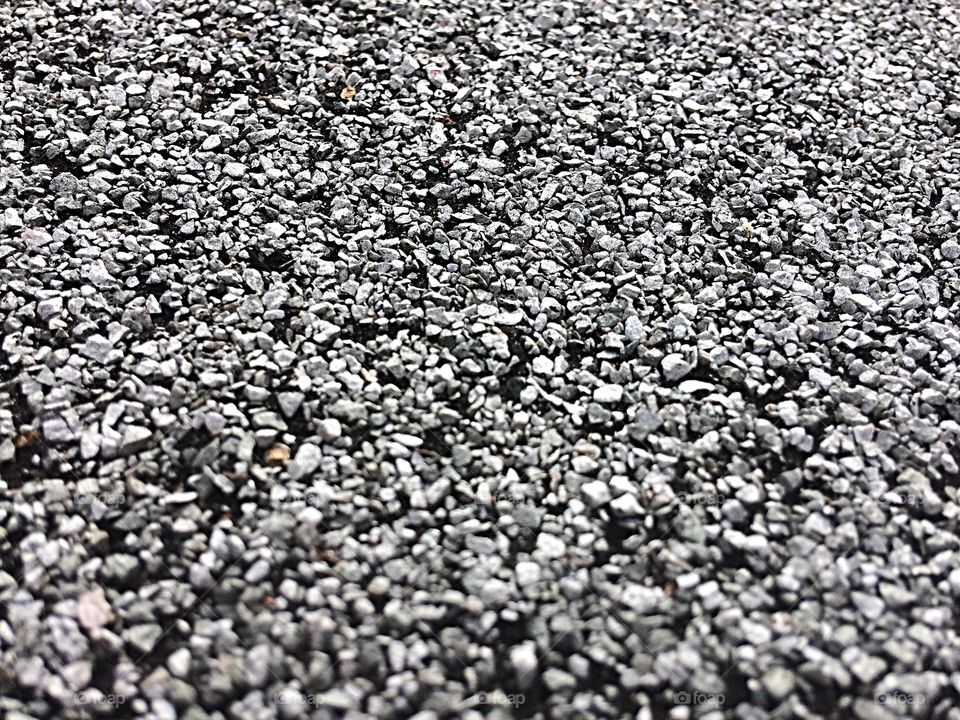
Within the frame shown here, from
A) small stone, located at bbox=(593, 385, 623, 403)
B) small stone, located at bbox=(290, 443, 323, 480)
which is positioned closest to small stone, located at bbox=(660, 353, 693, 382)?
small stone, located at bbox=(593, 385, 623, 403)

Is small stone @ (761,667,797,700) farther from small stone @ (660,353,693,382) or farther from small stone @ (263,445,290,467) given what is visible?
small stone @ (263,445,290,467)

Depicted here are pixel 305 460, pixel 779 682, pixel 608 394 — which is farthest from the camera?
pixel 608 394

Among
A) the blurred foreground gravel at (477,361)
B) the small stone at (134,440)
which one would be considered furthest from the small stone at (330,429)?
the small stone at (134,440)

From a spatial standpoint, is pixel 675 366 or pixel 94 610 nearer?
pixel 94 610

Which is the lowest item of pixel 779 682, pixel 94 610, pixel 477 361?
pixel 94 610

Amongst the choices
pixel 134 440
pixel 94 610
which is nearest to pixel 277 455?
pixel 134 440

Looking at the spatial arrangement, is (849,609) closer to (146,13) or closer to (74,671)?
(74,671)

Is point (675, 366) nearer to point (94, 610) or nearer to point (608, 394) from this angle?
point (608, 394)

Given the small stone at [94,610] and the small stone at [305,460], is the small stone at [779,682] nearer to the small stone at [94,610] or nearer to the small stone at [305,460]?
the small stone at [305,460]
